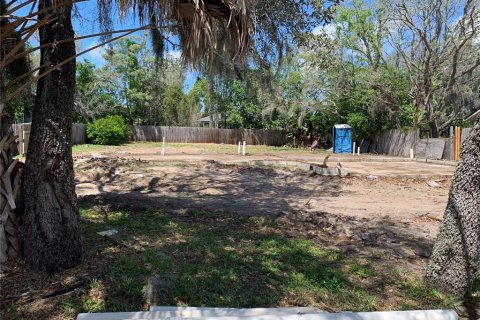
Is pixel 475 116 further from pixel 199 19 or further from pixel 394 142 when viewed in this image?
pixel 394 142

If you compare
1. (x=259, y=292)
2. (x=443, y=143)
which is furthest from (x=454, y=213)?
(x=443, y=143)

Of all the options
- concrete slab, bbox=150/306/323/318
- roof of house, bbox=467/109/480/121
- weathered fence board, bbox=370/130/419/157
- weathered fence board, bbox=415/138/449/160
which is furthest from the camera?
weathered fence board, bbox=370/130/419/157

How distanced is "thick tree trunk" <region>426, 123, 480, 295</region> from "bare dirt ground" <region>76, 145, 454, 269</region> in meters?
0.73

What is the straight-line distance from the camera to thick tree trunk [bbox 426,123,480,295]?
3.90 m

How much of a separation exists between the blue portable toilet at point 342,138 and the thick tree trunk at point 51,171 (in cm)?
2735

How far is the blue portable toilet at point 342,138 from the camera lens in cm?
2983

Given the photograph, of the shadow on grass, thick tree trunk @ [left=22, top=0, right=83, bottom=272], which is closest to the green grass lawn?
the shadow on grass

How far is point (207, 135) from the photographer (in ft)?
128

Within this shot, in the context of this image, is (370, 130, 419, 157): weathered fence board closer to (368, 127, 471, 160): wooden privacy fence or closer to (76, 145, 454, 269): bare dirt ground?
(368, 127, 471, 160): wooden privacy fence

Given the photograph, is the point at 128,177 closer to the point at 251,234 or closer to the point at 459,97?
the point at 251,234

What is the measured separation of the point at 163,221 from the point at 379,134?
26.6 meters

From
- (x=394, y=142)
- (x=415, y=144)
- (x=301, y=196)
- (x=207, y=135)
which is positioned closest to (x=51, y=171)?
(x=301, y=196)

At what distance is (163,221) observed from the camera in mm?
6246

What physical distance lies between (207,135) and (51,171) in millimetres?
35103
